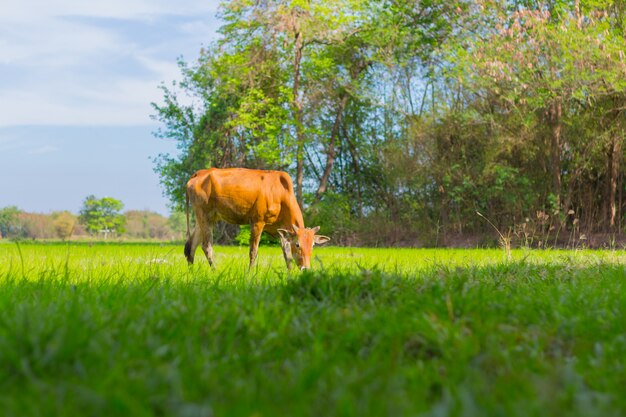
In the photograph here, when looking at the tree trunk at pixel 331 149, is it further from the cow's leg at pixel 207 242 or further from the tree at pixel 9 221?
the tree at pixel 9 221

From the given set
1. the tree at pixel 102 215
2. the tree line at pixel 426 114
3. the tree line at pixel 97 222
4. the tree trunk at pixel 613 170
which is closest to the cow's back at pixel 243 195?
the tree line at pixel 426 114

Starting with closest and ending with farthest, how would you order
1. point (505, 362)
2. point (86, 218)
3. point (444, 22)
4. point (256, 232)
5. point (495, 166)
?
point (505, 362)
point (256, 232)
point (495, 166)
point (444, 22)
point (86, 218)

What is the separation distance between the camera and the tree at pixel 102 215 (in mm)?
61500

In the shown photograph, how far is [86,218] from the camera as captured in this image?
62.5m

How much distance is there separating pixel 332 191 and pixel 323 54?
6033 millimetres

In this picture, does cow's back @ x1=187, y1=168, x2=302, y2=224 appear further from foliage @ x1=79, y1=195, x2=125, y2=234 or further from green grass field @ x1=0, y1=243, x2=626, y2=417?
foliage @ x1=79, y1=195, x2=125, y2=234

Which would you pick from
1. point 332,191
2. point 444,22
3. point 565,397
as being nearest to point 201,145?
point 332,191

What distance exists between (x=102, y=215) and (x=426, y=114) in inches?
2047

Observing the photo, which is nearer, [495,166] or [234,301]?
[234,301]

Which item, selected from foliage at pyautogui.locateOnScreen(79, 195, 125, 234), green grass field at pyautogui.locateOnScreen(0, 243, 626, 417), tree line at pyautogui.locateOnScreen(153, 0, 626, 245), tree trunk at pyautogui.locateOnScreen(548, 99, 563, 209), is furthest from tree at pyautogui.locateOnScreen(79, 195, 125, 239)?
green grass field at pyautogui.locateOnScreen(0, 243, 626, 417)

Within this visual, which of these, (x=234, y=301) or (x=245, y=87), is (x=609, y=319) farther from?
(x=245, y=87)

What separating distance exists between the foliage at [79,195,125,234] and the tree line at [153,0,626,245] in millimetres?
35442

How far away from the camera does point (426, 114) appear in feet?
72.0

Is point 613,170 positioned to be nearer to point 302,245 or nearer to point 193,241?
point 302,245
